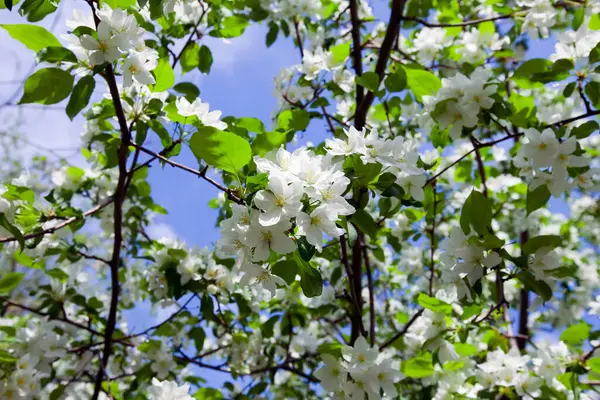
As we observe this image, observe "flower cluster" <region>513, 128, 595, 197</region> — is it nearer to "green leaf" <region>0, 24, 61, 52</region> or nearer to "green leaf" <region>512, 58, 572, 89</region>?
"green leaf" <region>512, 58, 572, 89</region>

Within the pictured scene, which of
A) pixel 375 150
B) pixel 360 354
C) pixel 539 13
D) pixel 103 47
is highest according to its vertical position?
pixel 539 13

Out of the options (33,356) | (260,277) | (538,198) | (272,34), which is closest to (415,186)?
(538,198)

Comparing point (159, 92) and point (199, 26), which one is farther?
point (199, 26)

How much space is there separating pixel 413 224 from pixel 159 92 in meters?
1.56

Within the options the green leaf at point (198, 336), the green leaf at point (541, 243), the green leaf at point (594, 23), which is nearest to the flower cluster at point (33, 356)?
the green leaf at point (198, 336)

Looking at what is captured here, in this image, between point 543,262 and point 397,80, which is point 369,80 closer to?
point 397,80

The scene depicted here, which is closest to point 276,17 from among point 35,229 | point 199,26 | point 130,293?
point 199,26

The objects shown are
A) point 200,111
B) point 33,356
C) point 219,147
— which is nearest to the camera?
point 219,147

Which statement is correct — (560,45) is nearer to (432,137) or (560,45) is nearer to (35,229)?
(432,137)

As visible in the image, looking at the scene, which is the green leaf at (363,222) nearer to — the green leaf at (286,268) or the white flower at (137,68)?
the green leaf at (286,268)

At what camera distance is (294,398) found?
125 inches

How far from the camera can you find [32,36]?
132 centimetres

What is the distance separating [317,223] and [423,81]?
97 cm

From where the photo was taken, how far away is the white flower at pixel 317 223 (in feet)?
3.33
